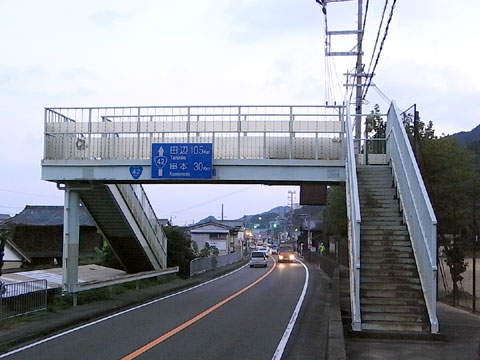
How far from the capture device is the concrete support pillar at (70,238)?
765 inches

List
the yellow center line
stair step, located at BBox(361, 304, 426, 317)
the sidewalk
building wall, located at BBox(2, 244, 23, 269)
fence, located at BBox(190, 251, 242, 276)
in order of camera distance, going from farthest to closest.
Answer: building wall, located at BBox(2, 244, 23, 269) < fence, located at BBox(190, 251, 242, 276) < stair step, located at BBox(361, 304, 426, 317) < the yellow center line < the sidewalk

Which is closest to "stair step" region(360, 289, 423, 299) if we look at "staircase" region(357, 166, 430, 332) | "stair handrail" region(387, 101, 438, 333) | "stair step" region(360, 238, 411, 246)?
"staircase" region(357, 166, 430, 332)

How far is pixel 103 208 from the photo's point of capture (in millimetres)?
23625

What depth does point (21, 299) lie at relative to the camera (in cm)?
1466

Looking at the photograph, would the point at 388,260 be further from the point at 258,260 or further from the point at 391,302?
the point at 258,260

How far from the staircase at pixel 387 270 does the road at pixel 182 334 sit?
6.86 ft

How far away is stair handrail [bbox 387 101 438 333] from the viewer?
37.5ft

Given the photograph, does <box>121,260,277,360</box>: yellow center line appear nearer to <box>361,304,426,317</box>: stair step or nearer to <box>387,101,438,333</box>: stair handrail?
<box>361,304,426,317</box>: stair step

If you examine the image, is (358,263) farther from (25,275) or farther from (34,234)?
(34,234)

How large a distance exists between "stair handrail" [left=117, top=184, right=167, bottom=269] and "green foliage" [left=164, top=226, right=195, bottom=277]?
14.5ft

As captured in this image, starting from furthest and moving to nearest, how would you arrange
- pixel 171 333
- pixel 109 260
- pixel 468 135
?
Answer: pixel 468 135 < pixel 109 260 < pixel 171 333

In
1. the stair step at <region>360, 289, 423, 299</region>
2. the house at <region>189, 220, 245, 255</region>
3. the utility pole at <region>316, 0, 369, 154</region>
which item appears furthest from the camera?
the house at <region>189, 220, 245, 255</region>

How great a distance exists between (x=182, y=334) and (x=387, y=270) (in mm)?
4883

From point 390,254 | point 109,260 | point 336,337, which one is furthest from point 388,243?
point 109,260
